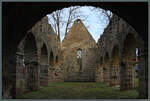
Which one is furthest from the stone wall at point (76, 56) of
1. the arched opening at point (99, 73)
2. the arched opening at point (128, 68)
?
the arched opening at point (128, 68)

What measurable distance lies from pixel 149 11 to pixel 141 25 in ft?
2.50

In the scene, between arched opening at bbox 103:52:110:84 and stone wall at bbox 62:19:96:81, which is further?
stone wall at bbox 62:19:96:81

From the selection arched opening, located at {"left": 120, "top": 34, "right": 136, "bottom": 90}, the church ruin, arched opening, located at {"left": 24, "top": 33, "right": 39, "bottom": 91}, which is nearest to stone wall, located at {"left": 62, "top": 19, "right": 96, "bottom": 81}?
the church ruin

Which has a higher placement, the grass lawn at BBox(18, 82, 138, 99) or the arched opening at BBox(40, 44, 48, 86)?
the arched opening at BBox(40, 44, 48, 86)

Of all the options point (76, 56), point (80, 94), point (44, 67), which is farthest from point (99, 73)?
point (80, 94)

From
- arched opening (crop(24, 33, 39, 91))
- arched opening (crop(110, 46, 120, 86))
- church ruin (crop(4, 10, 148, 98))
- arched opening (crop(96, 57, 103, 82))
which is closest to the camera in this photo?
church ruin (crop(4, 10, 148, 98))

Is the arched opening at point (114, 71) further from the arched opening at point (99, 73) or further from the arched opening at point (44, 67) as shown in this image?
the arched opening at point (99, 73)

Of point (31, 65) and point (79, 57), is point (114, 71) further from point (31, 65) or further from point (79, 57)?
point (79, 57)

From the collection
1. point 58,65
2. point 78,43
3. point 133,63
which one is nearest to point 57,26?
point 78,43

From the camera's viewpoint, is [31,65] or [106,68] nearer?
[31,65]

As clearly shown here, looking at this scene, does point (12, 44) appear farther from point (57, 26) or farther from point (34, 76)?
point (57, 26)

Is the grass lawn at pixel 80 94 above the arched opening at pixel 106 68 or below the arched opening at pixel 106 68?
below

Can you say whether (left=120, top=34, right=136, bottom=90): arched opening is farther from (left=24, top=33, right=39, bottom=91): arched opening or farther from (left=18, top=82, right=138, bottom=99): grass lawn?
(left=24, top=33, right=39, bottom=91): arched opening

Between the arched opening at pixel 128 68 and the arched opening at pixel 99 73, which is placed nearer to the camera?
the arched opening at pixel 128 68
